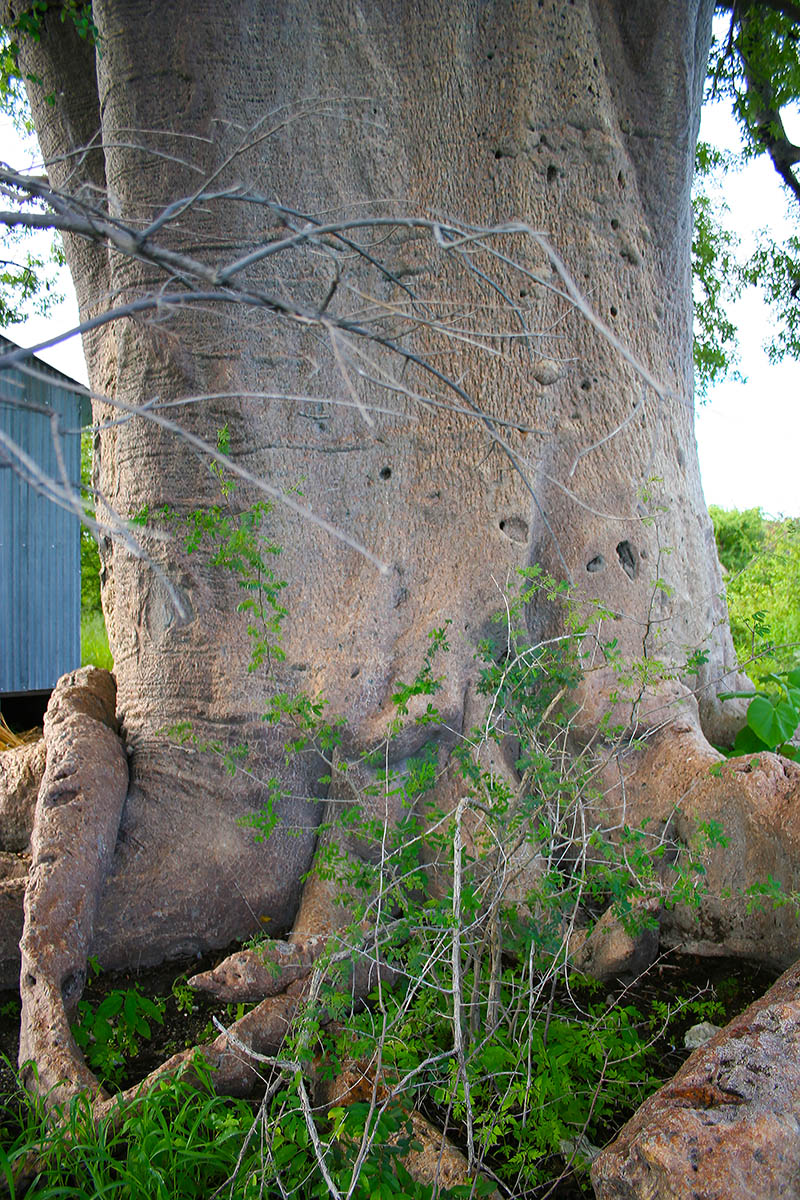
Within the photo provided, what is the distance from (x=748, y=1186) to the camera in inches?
63.4

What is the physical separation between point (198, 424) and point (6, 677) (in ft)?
19.3

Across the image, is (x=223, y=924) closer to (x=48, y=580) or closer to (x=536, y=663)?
(x=536, y=663)

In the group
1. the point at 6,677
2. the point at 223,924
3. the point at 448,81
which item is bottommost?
the point at 223,924

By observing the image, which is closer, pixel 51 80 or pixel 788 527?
pixel 51 80

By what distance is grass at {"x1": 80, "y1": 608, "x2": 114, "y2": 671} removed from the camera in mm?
11527

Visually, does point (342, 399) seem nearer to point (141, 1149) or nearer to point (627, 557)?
point (627, 557)

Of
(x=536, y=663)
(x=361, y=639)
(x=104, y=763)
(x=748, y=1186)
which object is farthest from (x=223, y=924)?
(x=748, y=1186)

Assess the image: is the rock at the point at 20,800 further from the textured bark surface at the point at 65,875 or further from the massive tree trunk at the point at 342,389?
the massive tree trunk at the point at 342,389

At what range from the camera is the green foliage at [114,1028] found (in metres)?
2.75

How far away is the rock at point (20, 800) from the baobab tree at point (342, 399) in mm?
437

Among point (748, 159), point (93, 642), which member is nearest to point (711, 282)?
point (748, 159)

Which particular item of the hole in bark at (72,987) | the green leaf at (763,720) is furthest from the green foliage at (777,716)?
the hole in bark at (72,987)

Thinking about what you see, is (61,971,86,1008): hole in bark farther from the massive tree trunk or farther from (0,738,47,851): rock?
(0,738,47,851): rock

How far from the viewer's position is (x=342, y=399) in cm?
366
